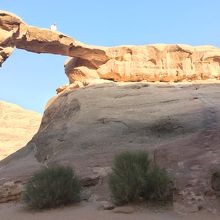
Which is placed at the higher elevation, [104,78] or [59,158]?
[104,78]

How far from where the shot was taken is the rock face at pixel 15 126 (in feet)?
136


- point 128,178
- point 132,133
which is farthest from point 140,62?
point 128,178

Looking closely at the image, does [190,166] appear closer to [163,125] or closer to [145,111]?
[163,125]

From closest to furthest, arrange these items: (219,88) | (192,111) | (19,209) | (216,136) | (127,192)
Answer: (127,192) < (19,209) < (216,136) < (192,111) < (219,88)

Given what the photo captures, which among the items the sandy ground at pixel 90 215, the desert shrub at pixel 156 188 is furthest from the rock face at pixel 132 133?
the sandy ground at pixel 90 215

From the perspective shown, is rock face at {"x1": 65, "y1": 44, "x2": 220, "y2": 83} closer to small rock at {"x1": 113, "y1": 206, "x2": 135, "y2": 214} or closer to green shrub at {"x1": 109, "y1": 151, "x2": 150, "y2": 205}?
green shrub at {"x1": 109, "y1": 151, "x2": 150, "y2": 205}

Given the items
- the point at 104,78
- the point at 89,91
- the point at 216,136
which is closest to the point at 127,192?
the point at 216,136

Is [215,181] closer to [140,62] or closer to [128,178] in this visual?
[128,178]

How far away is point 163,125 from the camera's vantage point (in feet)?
40.4

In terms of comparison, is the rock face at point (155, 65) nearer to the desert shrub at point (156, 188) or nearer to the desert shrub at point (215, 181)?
the desert shrub at point (215, 181)

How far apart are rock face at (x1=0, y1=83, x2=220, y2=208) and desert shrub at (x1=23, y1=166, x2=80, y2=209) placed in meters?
1.03

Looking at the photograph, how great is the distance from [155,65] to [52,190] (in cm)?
2504

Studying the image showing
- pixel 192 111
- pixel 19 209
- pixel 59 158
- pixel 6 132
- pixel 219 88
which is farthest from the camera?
pixel 6 132

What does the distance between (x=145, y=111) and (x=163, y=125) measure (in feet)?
4.91
